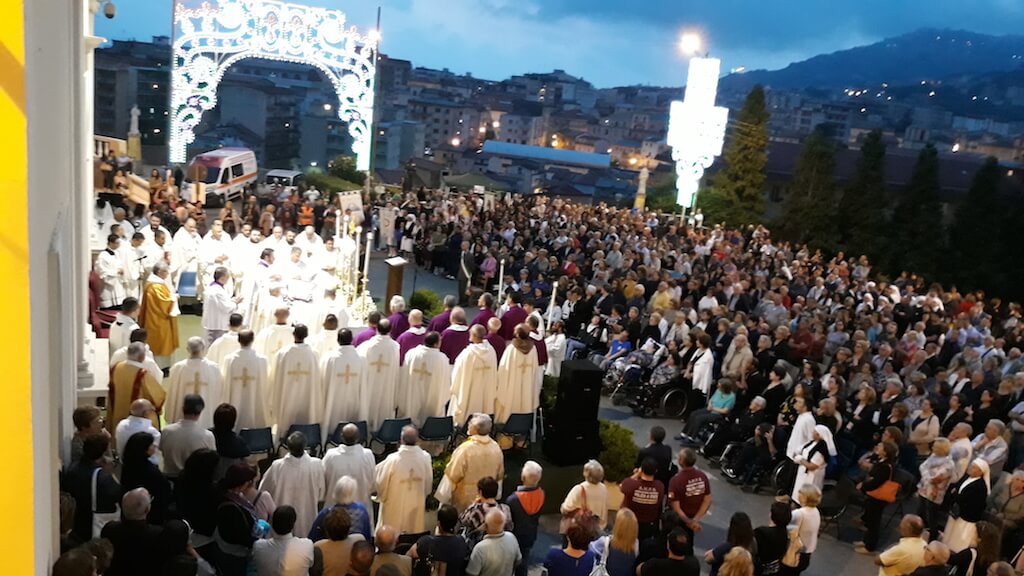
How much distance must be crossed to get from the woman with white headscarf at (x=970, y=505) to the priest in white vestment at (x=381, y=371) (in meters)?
A: 5.55

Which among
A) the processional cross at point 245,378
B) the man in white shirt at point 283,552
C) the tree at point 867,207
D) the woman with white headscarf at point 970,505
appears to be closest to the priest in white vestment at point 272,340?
the processional cross at point 245,378

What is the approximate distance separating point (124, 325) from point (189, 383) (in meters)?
1.52

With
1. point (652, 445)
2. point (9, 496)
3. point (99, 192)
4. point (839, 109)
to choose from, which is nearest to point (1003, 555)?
point (652, 445)

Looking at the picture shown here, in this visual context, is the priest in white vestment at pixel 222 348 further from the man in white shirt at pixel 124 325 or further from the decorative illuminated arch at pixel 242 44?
the decorative illuminated arch at pixel 242 44

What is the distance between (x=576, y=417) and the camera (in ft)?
28.9

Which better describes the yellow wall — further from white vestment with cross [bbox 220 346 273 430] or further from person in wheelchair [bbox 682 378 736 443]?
person in wheelchair [bbox 682 378 736 443]

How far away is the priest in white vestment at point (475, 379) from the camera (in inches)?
348

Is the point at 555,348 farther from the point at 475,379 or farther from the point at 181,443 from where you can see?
the point at 181,443

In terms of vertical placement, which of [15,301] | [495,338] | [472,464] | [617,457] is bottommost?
[617,457]

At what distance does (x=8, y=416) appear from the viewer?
10.6ft

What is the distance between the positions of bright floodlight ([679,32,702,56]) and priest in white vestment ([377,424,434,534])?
19323mm

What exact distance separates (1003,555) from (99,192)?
52.6ft

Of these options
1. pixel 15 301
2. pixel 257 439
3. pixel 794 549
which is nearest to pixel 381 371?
pixel 257 439

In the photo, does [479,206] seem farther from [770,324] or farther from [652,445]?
[652,445]
